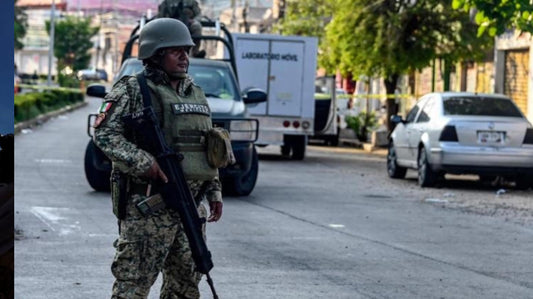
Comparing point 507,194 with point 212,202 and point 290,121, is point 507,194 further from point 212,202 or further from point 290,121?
point 212,202

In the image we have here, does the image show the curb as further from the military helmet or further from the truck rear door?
the military helmet

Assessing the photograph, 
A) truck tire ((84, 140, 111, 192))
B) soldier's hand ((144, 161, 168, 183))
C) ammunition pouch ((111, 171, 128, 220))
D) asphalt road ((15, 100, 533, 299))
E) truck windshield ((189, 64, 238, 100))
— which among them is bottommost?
asphalt road ((15, 100, 533, 299))

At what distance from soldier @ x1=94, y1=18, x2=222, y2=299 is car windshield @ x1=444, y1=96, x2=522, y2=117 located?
48.6 ft

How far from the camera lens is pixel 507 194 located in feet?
66.8

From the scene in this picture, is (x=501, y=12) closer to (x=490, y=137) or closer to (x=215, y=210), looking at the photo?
(x=490, y=137)

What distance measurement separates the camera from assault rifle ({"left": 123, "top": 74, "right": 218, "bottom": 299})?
6.38 metres

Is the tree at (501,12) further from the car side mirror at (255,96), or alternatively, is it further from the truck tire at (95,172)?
the truck tire at (95,172)

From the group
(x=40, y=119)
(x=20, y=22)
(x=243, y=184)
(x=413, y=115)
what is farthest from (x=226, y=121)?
(x=20, y=22)

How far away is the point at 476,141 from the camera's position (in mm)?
20406

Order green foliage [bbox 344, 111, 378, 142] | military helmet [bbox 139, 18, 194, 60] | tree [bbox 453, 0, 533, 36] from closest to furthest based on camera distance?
military helmet [bbox 139, 18, 194, 60] → tree [bbox 453, 0, 533, 36] → green foliage [bbox 344, 111, 378, 142]

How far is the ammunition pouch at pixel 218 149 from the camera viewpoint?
6.56 metres

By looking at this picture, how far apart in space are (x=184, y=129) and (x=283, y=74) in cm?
2313

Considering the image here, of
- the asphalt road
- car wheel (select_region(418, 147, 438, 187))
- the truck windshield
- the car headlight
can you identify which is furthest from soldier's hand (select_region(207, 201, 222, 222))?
car wheel (select_region(418, 147, 438, 187))

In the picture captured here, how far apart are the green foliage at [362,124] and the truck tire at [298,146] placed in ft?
32.6
